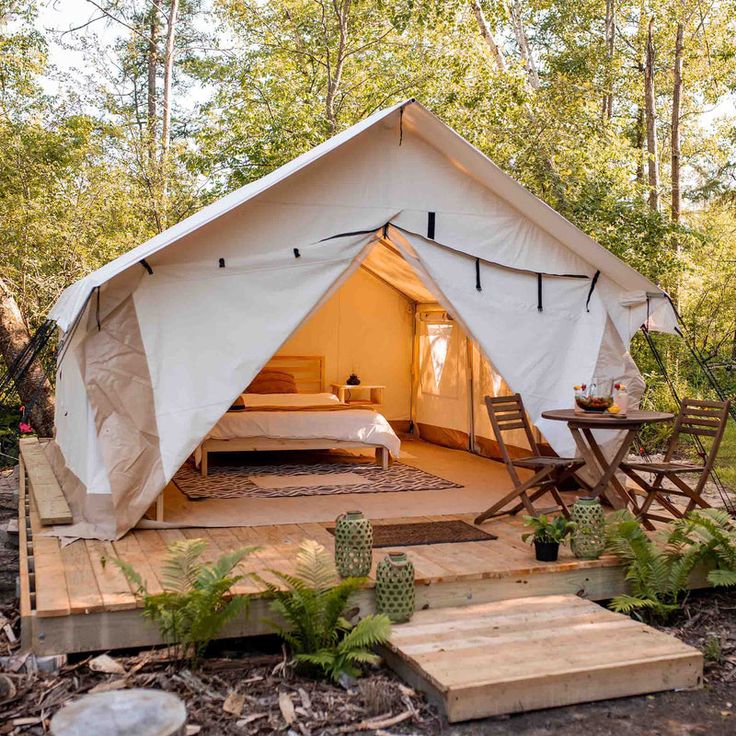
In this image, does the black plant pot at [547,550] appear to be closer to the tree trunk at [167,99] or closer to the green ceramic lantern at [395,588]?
the green ceramic lantern at [395,588]

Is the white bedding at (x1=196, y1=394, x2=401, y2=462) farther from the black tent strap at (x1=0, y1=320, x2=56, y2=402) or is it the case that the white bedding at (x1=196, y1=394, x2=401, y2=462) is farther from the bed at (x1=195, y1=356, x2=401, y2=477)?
the black tent strap at (x1=0, y1=320, x2=56, y2=402)

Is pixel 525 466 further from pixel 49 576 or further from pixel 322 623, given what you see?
pixel 49 576

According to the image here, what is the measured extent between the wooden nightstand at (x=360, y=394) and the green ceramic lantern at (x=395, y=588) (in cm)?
536

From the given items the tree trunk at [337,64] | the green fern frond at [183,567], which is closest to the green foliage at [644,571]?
the green fern frond at [183,567]

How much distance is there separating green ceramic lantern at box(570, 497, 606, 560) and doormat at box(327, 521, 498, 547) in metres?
0.60

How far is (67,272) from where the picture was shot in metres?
10.8

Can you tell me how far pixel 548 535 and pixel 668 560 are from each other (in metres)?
0.61

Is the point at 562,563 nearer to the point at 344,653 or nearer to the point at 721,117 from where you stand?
the point at 344,653

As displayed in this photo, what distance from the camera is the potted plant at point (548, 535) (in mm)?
4473

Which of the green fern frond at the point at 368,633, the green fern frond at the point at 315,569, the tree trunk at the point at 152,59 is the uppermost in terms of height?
the tree trunk at the point at 152,59

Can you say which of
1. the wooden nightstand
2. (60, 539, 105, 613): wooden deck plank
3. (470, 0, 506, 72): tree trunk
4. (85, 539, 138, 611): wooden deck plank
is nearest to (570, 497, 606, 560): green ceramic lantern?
(85, 539, 138, 611): wooden deck plank

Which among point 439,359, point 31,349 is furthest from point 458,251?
point 31,349

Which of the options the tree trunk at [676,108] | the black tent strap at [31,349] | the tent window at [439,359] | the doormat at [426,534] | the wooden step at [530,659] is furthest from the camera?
the tree trunk at [676,108]

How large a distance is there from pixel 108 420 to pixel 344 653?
2152mm
